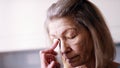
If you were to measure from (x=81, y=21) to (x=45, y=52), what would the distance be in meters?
0.17

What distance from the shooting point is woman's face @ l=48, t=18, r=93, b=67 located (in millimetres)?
806

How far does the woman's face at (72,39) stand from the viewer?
2.64 feet

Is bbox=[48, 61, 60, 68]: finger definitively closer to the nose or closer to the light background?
the nose

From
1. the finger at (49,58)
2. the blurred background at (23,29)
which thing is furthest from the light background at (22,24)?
the finger at (49,58)

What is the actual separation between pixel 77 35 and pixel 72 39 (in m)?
0.02

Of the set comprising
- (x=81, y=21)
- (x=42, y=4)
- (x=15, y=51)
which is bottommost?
(x=15, y=51)

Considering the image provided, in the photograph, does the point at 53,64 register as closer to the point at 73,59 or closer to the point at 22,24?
the point at 73,59

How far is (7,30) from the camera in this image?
161 centimetres

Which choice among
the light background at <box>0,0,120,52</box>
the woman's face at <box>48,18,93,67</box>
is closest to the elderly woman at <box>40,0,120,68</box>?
the woman's face at <box>48,18,93,67</box>

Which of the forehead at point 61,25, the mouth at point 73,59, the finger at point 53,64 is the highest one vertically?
the forehead at point 61,25

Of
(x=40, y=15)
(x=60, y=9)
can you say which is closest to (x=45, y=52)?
(x=60, y=9)

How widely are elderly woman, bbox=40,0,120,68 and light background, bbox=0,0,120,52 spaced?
0.69 m

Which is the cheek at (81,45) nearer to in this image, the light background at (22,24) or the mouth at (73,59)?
the mouth at (73,59)

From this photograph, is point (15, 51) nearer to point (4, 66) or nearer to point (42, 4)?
point (4, 66)
